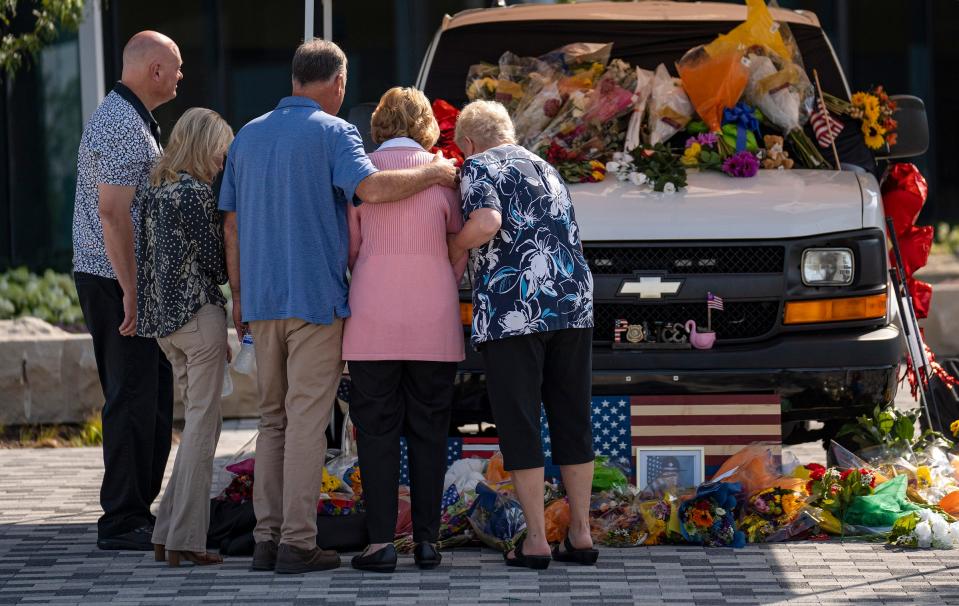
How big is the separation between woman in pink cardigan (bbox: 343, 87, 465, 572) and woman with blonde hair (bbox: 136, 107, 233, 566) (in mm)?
559

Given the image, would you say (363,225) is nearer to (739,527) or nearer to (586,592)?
(586,592)

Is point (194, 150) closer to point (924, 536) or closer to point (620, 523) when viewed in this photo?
point (620, 523)

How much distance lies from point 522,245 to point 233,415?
465 centimetres

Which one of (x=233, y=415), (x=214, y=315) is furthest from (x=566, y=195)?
(x=233, y=415)

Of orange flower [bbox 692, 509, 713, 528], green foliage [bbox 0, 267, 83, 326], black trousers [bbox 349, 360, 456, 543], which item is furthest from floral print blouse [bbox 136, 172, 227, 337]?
green foliage [bbox 0, 267, 83, 326]

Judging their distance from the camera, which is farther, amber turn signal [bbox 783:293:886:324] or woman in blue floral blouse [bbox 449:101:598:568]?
amber turn signal [bbox 783:293:886:324]

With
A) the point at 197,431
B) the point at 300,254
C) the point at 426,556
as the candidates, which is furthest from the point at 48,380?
the point at 426,556

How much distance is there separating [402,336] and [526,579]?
98 cm

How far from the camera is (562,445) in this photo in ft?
18.9

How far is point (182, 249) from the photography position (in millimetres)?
5785

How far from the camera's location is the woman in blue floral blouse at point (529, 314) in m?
5.63

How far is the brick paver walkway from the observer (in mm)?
5234

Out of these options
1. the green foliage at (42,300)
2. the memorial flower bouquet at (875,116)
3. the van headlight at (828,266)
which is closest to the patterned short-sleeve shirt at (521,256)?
the van headlight at (828,266)

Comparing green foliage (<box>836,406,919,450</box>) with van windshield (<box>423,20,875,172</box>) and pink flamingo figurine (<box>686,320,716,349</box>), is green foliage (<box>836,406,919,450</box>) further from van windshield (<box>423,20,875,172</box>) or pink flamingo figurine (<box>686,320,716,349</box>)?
van windshield (<box>423,20,875,172</box>)
